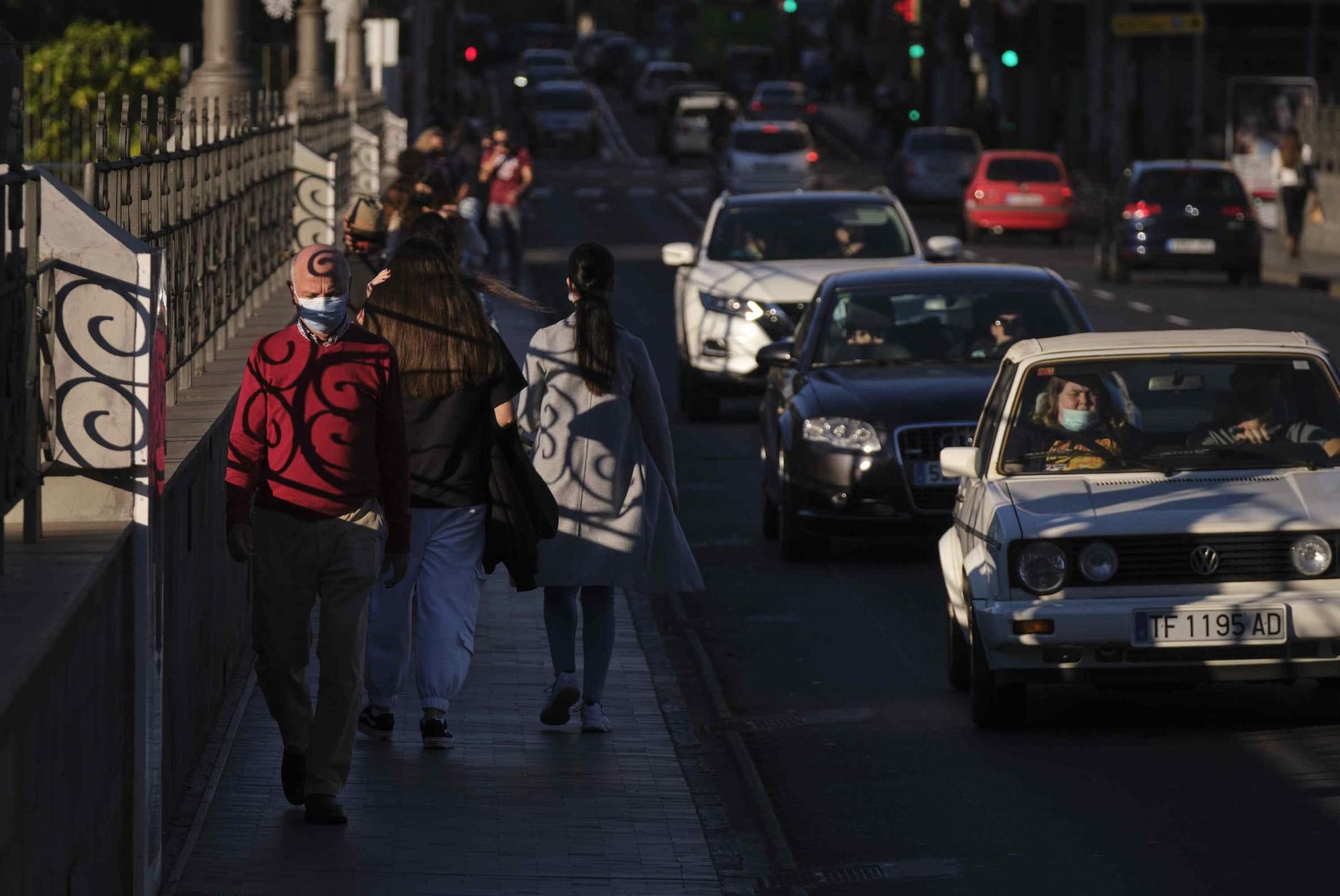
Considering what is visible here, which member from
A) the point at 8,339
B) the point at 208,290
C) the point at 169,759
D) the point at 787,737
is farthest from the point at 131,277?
the point at 208,290

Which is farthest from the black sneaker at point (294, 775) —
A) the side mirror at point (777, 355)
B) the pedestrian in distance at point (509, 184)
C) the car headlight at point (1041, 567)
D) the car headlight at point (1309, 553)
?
the pedestrian in distance at point (509, 184)

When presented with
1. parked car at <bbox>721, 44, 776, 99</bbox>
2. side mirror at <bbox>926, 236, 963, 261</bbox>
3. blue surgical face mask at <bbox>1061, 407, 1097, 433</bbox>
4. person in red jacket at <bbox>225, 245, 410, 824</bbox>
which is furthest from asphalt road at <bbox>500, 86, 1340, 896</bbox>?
parked car at <bbox>721, 44, 776, 99</bbox>

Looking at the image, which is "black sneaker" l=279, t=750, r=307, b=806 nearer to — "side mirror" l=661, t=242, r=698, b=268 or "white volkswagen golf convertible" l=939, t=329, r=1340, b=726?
"white volkswagen golf convertible" l=939, t=329, r=1340, b=726

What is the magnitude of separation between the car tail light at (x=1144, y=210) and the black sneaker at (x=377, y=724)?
28.1 m

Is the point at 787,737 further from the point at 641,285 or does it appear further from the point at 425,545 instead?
the point at 641,285

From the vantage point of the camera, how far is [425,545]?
28.8 feet

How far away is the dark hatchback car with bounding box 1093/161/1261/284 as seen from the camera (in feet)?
117

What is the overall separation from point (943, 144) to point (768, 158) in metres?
3.84

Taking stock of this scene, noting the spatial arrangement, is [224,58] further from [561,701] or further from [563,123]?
[563,123]

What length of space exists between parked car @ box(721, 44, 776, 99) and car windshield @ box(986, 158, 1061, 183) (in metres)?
53.4

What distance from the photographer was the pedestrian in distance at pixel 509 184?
30.6 metres

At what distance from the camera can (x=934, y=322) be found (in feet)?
48.3

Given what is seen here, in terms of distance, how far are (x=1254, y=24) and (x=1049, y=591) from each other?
57.3m

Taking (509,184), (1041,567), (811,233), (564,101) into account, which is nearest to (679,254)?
(811,233)
